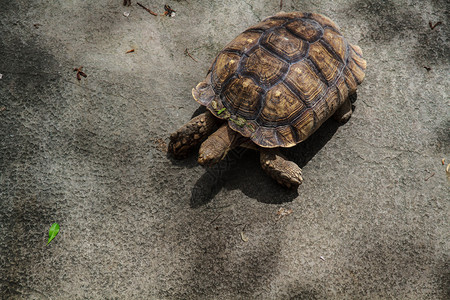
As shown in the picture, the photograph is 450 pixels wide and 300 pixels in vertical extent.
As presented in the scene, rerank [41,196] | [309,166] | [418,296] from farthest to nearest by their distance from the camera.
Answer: [309,166]
[41,196]
[418,296]

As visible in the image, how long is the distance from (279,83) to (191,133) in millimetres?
1065

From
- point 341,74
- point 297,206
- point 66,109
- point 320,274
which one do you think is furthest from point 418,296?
point 66,109

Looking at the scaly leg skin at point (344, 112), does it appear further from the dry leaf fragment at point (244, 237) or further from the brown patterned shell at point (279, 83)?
the dry leaf fragment at point (244, 237)

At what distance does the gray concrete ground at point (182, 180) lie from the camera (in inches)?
131

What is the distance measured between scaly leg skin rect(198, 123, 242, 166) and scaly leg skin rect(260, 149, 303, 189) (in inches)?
13.6

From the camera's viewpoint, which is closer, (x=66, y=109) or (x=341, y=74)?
(x=341, y=74)

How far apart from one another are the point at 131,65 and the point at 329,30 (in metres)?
2.47

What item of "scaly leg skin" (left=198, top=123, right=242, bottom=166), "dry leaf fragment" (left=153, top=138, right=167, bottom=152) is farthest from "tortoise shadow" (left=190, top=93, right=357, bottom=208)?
"dry leaf fragment" (left=153, top=138, right=167, bottom=152)

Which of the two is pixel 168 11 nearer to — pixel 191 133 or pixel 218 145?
pixel 191 133

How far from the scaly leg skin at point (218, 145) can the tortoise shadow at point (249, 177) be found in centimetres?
32

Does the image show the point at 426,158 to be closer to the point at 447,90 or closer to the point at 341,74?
the point at 447,90

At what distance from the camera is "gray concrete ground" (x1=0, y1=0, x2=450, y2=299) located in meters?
3.32

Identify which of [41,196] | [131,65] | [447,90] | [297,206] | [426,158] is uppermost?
[447,90]

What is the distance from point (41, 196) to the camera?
354cm
